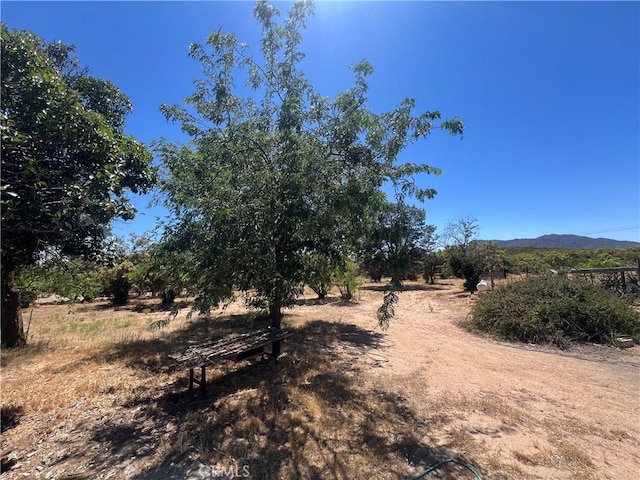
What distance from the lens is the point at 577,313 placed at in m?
8.87

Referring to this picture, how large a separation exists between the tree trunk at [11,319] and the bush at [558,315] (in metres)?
12.3

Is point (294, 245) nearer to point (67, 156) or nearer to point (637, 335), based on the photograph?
point (67, 156)

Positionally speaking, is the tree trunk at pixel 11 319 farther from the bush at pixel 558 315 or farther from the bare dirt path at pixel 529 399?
the bush at pixel 558 315

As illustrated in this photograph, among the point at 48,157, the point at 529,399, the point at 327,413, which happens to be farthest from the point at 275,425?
the point at 48,157

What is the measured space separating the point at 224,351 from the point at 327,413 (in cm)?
197

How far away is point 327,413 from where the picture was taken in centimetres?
427

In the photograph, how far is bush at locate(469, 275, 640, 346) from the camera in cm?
845

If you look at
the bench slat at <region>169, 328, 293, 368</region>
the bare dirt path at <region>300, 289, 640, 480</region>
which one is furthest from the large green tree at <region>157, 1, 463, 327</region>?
the bare dirt path at <region>300, 289, 640, 480</region>

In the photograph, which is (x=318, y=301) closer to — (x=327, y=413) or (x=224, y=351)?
(x=224, y=351)

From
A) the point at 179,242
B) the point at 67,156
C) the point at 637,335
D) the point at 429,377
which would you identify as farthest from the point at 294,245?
the point at 637,335

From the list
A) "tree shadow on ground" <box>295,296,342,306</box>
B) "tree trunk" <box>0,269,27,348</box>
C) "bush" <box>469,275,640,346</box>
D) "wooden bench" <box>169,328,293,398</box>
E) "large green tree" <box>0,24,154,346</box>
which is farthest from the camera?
"tree shadow on ground" <box>295,296,342,306</box>

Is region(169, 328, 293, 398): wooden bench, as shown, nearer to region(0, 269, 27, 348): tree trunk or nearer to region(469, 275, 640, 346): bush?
region(0, 269, 27, 348): tree trunk

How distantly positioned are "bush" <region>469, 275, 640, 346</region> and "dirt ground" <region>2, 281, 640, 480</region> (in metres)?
0.84

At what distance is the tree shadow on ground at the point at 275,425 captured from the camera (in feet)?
10.6
